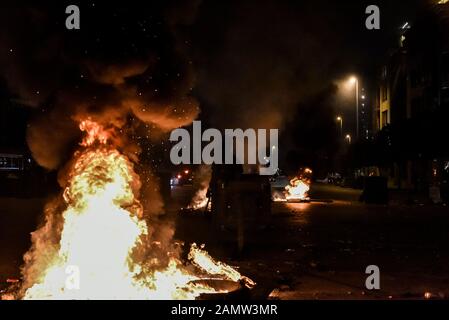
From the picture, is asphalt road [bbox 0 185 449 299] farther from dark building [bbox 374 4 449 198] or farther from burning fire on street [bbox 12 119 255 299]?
dark building [bbox 374 4 449 198]

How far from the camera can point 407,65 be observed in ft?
172

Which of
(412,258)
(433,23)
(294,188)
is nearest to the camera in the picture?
(412,258)

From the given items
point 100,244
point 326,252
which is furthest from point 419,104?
point 100,244

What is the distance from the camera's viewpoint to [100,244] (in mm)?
6863

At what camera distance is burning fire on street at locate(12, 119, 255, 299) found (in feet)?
22.3

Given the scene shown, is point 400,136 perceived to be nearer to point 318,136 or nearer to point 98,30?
point 318,136

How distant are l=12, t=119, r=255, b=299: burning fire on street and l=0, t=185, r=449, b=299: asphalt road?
5.31 ft

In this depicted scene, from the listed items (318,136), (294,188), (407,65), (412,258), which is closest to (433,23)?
(407,65)

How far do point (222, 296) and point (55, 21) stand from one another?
4.11m

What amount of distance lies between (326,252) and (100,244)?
20.3ft

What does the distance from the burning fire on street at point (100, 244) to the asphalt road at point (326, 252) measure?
5.31 ft

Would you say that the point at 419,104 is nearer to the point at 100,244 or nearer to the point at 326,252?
the point at 326,252

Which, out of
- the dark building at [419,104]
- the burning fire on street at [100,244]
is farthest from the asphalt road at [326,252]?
the dark building at [419,104]

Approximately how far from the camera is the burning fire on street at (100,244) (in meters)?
6.79
